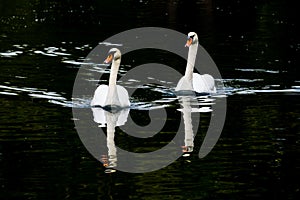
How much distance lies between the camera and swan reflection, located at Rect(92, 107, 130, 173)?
44.1 feet

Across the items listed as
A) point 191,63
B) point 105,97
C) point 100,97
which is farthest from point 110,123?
point 191,63

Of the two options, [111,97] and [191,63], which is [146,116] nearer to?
[111,97]

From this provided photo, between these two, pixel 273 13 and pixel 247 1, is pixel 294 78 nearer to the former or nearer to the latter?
pixel 273 13

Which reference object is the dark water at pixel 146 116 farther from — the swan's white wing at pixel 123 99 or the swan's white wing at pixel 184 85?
the swan's white wing at pixel 184 85

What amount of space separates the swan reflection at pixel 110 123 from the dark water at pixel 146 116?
→ 0.20 metres

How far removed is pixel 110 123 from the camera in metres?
17.2

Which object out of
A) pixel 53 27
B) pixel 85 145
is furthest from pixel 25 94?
pixel 53 27

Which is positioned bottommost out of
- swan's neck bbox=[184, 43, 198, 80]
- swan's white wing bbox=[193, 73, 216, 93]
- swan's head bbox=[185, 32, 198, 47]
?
swan's white wing bbox=[193, 73, 216, 93]

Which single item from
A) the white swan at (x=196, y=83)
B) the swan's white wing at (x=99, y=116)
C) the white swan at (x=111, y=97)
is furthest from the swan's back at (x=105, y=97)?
the white swan at (x=196, y=83)

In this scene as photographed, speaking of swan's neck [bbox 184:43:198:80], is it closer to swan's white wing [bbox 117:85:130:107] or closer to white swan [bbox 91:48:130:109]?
white swan [bbox 91:48:130:109]

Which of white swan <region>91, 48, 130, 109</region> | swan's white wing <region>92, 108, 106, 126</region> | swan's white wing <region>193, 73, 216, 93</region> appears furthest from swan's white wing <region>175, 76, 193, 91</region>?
swan's white wing <region>92, 108, 106, 126</region>

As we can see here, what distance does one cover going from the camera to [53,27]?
114 feet

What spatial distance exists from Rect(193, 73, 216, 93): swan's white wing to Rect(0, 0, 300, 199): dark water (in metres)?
A: 0.42

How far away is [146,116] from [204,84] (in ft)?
13.5
